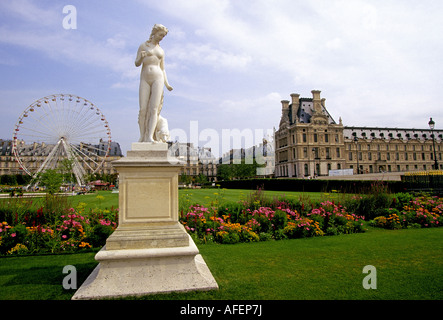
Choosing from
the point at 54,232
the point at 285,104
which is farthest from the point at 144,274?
the point at 285,104

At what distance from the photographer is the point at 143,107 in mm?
4973

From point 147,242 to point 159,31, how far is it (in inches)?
135

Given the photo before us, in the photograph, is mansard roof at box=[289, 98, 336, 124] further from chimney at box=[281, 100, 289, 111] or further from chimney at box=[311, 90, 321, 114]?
chimney at box=[281, 100, 289, 111]

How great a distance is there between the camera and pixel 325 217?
9.37 m

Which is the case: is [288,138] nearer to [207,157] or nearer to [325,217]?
[207,157]

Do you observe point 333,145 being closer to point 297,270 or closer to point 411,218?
point 411,218

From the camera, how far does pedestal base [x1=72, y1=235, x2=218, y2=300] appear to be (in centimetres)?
385

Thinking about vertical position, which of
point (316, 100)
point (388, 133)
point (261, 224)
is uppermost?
point (316, 100)

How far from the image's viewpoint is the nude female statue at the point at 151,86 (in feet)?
16.1

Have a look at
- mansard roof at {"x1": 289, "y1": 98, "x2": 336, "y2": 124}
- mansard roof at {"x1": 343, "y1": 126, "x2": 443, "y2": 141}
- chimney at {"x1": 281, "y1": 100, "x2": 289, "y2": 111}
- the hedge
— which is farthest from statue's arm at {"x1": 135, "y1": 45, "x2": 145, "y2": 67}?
mansard roof at {"x1": 343, "y1": 126, "x2": 443, "y2": 141}

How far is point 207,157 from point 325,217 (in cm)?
8766

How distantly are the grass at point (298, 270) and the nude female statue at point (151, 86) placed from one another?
8.38ft

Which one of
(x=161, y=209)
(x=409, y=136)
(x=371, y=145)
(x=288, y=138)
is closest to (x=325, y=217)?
(x=161, y=209)
